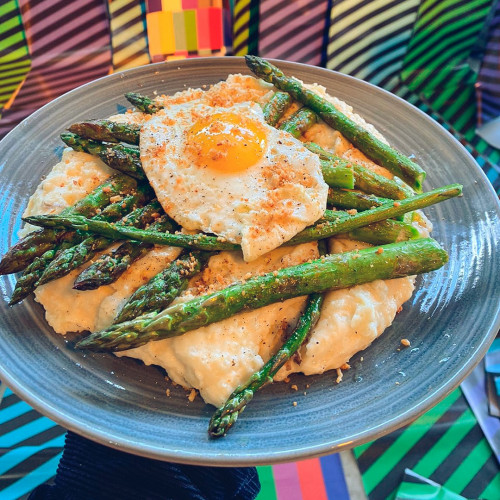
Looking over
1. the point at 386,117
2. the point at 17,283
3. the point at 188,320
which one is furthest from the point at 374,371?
the point at 386,117

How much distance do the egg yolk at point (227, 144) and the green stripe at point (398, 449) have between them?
254 centimetres

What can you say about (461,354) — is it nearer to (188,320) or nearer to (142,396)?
(188,320)

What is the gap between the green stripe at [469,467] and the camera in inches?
148

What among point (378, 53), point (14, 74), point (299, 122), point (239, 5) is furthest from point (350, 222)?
point (14, 74)

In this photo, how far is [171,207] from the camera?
10.9 ft

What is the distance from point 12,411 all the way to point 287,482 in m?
2.23

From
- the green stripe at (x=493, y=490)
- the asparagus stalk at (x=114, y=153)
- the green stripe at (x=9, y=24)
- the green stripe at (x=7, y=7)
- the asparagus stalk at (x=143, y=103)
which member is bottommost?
the green stripe at (x=493, y=490)

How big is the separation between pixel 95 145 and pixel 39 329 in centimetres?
147

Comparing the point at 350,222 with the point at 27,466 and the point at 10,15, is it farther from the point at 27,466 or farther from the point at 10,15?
the point at 10,15

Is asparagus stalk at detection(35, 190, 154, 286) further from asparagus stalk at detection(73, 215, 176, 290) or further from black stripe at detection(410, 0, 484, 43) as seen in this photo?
black stripe at detection(410, 0, 484, 43)

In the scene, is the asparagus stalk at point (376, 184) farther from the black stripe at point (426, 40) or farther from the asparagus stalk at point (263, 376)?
the black stripe at point (426, 40)

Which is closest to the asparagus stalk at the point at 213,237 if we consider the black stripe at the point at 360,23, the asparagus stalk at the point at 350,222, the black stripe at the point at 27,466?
the asparagus stalk at the point at 350,222

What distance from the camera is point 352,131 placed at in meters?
3.85

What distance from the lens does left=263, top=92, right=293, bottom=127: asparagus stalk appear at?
397 cm
